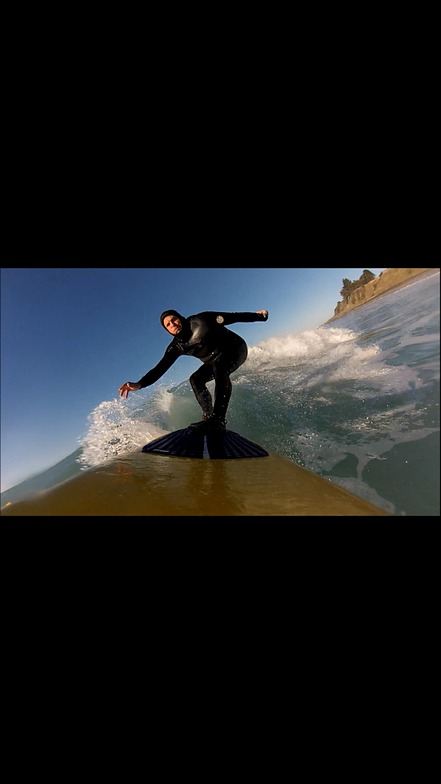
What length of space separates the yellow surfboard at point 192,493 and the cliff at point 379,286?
78.0 inches

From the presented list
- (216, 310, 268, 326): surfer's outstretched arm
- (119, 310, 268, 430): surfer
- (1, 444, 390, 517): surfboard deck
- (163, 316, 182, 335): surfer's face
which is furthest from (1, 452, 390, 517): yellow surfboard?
(216, 310, 268, 326): surfer's outstretched arm

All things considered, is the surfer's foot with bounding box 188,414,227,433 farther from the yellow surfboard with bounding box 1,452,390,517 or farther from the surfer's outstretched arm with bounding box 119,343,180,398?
the surfer's outstretched arm with bounding box 119,343,180,398

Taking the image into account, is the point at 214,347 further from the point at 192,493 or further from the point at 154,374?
the point at 192,493

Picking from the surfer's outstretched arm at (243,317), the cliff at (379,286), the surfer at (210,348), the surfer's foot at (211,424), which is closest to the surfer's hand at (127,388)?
the surfer at (210,348)

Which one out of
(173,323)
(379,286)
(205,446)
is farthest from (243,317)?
(379,286)

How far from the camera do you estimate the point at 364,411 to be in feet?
8.93

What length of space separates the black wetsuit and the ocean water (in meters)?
1.06

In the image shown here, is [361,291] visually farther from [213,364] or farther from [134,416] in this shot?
[134,416]

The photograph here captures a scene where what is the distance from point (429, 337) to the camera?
6.29 ft

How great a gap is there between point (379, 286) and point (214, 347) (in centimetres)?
214

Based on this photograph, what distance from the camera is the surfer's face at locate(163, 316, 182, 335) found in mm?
2752

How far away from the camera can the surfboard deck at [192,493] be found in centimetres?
171

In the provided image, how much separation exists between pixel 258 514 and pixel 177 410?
397cm

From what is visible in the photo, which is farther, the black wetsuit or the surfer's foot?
the surfer's foot
